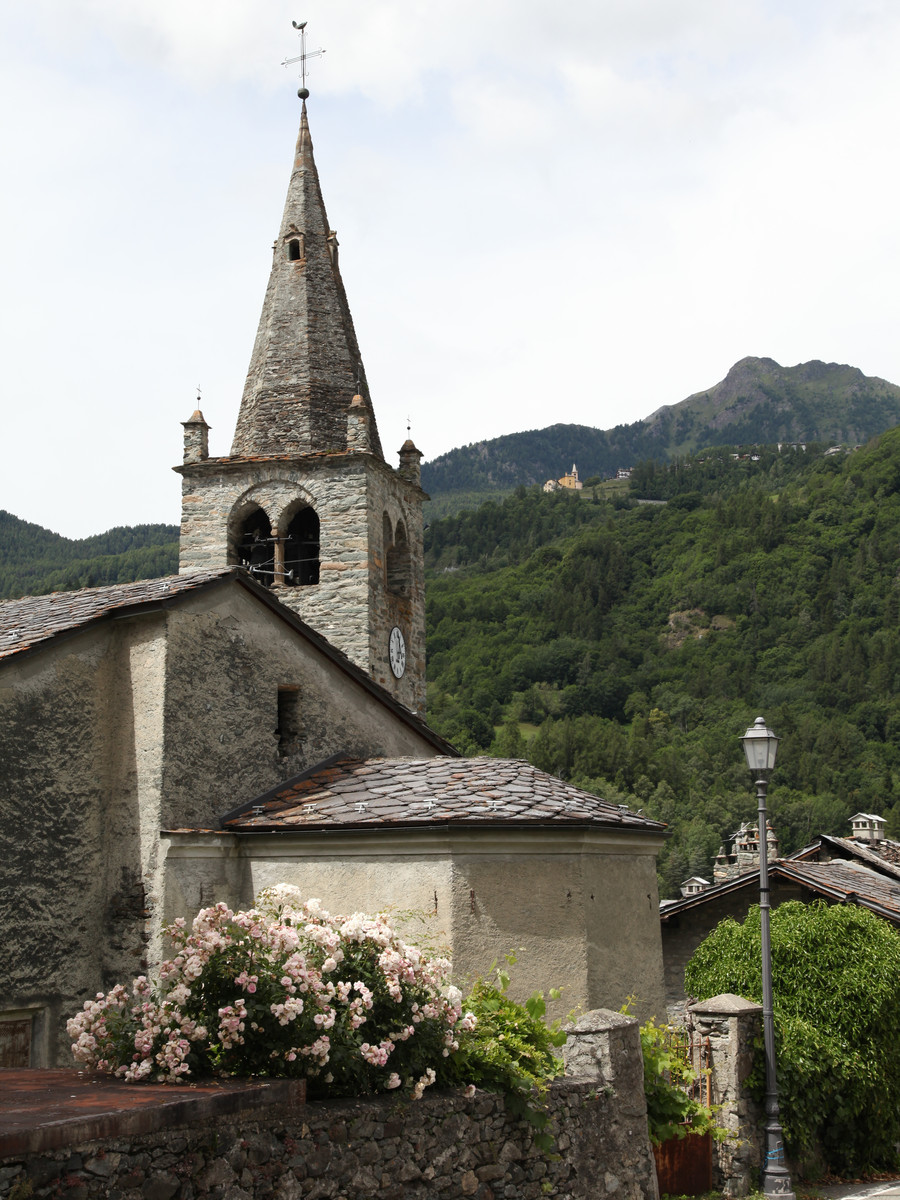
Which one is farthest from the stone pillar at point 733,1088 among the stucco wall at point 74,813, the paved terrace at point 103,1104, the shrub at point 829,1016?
the paved terrace at point 103,1104

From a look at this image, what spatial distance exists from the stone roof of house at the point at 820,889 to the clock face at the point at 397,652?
6.13 metres

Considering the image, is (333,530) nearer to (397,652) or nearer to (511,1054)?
(397,652)

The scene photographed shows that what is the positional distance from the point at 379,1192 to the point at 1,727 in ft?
18.9

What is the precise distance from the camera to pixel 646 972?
11969mm

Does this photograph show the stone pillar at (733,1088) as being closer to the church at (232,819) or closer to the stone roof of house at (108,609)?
the church at (232,819)

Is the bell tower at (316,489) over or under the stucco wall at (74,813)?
over

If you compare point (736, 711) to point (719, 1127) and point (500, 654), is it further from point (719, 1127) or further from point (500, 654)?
point (719, 1127)

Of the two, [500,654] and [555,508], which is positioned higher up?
[555,508]

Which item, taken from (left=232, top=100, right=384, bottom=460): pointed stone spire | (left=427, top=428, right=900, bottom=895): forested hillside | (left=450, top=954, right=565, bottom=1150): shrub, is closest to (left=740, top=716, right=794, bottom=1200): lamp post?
(left=450, top=954, right=565, bottom=1150): shrub

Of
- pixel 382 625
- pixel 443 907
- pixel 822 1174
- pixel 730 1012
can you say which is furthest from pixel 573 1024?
pixel 382 625

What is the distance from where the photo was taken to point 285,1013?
6484 millimetres

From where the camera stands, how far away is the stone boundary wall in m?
5.30

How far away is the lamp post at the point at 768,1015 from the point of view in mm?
10773

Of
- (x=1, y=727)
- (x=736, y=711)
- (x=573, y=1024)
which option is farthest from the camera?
(x=736, y=711)
